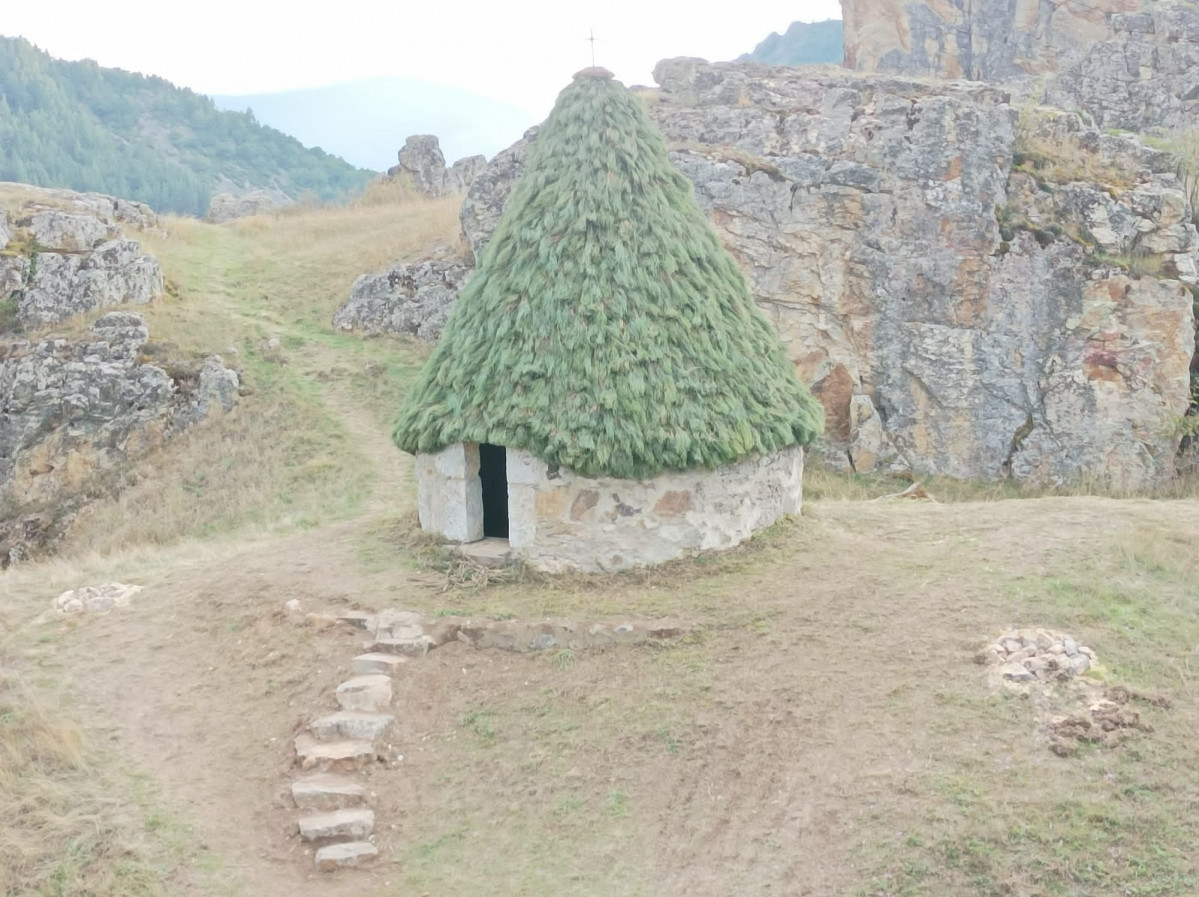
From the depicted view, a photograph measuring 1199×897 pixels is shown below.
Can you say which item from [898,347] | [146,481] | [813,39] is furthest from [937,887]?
[813,39]

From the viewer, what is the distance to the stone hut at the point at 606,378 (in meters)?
9.23

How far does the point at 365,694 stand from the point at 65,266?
15467 mm

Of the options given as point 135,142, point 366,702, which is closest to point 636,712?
point 366,702

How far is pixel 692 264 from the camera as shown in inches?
400

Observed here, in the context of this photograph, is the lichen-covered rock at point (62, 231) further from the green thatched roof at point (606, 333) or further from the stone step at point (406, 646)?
the stone step at point (406, 646)

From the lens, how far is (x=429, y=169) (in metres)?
33.4

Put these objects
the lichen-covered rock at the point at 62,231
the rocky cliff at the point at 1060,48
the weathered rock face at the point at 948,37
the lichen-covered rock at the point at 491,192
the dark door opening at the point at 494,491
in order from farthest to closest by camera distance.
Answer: the weathered rock face at the point at 948,37, the rocky cliff at the point at 1060,48, the lichen-covered rock at the point at 491,192, the lichen-covered rock at the point at 62,231, the dark door opening at the point at 494,491

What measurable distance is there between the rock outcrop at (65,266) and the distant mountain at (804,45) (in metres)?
31.7

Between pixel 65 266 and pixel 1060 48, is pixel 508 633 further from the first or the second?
pixel 1060 48

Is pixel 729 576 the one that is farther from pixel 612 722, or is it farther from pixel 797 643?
pixel 612 722

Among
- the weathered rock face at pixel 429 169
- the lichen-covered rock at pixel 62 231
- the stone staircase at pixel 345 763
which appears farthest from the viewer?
the weathered rock face at pixel 429 169

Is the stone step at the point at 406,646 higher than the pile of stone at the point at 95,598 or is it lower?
higher

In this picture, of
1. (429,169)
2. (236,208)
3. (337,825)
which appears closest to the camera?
(337,825)

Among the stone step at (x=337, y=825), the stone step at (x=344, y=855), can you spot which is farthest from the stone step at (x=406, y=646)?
the stone step at (x=344, y=855)
